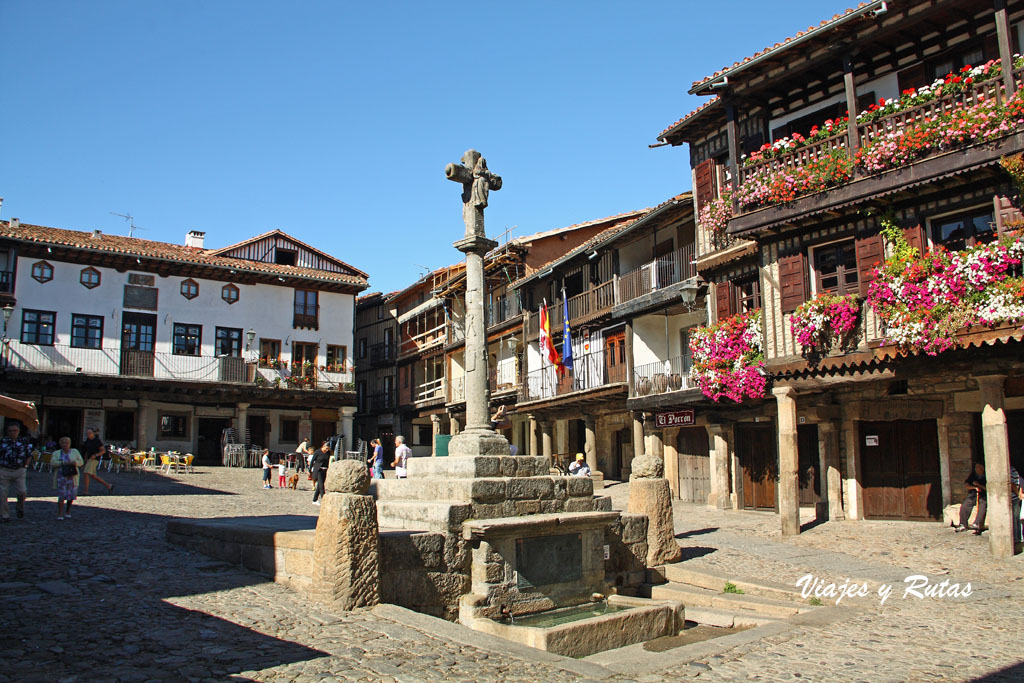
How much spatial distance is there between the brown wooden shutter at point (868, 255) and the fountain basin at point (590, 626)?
8.43 m

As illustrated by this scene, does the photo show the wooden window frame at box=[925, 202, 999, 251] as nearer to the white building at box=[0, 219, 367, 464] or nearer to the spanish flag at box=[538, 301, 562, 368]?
the spanish flag at box=[538, 301, 562, 368]

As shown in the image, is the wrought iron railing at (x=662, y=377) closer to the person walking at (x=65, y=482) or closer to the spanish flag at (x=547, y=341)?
the spanish flag at (x=547, y=341)

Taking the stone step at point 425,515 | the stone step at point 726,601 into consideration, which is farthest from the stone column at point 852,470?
the stone step at point 425,515

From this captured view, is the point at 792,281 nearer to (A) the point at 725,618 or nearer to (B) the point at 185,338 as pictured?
(A) the point at 725,618

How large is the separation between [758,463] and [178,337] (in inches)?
943

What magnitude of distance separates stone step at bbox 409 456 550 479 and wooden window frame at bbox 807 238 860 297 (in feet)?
27.4

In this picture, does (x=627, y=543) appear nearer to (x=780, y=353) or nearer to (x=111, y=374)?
(x=780, y=353)

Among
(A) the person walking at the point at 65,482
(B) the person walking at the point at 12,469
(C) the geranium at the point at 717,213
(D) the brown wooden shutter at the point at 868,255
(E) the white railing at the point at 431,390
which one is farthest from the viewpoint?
(E) the white railing at the point at 431,390

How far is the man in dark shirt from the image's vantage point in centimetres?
1421

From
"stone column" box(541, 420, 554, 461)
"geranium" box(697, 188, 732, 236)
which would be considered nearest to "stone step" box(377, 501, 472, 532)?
"geranium" box(697, 188, 732, 236)

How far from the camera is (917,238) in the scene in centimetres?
1412

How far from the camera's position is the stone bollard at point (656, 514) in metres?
11.2

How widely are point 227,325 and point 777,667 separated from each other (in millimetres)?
31290

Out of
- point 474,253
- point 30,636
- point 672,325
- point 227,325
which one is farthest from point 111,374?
point 30,636
